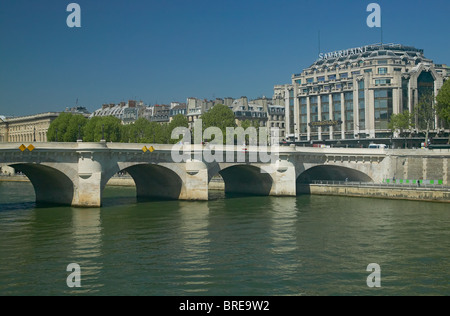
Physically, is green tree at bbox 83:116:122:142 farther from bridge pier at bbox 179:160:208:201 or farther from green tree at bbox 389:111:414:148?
green tree at bbox 389:111:414:148

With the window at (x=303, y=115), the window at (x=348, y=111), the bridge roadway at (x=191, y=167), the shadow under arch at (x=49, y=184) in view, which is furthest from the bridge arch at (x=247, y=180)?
the window at (x=303, y=115)

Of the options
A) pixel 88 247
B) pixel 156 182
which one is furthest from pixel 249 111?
pixel 88 247

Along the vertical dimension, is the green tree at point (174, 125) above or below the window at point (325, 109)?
below

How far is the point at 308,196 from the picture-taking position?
6925 cm

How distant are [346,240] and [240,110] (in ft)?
323

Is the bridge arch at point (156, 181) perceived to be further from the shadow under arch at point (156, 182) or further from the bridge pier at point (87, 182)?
the bridge pier at point (87, 182)

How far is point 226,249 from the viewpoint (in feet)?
113

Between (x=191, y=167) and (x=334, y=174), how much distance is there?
24.8 meters

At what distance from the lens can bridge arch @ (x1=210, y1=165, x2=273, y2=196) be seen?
228ft

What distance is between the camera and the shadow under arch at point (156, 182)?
208 feet

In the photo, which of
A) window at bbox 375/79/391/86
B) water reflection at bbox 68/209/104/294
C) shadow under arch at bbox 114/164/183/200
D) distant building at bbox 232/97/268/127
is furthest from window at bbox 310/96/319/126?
water reflection at bbox 68/209/104/294

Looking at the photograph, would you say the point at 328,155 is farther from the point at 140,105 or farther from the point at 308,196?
the point at 140,105

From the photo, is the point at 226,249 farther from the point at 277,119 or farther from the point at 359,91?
the point at 277,119

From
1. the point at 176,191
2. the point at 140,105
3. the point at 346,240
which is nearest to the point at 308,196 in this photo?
the point at 176,191
